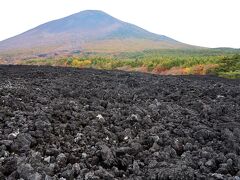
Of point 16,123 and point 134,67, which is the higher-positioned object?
point 16,123

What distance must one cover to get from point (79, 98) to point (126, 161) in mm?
4701

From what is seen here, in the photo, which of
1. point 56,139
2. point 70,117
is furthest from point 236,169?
point 70,117

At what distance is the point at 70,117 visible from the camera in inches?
325

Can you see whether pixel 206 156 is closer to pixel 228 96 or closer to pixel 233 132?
pixel 233 132

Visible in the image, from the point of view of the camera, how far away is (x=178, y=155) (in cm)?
676

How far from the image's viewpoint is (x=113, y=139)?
724 centimetres

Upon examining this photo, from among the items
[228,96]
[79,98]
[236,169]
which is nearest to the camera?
[236,169]

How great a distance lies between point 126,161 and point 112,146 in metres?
0.61

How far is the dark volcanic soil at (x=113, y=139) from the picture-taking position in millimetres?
5695

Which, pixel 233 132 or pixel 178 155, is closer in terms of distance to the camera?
pixel 178 155

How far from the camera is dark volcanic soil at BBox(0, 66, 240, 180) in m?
5.70

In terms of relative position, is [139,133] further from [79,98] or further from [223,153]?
[79,98]

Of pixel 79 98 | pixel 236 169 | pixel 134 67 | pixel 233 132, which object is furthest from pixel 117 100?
pixel 134 67

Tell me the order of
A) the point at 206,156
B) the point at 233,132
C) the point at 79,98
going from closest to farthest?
the point at 206,156 → the point at 233,132 → the point at 79,98
